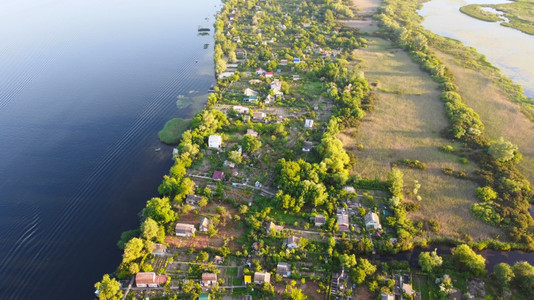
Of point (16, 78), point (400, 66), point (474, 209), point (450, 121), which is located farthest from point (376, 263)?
point (16, 78)

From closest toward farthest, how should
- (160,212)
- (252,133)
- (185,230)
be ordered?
(185,230) < (160,212) < (252,133)

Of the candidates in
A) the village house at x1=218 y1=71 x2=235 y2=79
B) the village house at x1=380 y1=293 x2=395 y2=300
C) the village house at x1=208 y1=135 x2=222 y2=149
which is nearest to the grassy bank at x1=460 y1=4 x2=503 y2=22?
the village house at x1=218 y1=71 x2=235 y2=79

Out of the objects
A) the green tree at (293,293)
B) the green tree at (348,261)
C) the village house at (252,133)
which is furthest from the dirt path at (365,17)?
the green tree at (293,293)

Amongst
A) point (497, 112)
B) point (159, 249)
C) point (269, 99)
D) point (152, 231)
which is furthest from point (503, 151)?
point (152, 231)

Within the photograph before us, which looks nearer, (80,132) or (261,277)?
(261,277)

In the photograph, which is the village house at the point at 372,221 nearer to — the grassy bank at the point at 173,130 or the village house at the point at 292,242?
the village house at the point at 292,242

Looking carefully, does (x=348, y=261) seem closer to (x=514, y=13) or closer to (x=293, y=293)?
(x=293, y=293)

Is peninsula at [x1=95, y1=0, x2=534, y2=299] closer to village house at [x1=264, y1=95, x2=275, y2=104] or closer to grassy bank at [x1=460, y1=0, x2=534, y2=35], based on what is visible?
village house at [x1=264, y1=95, x2=275, y2=104]
